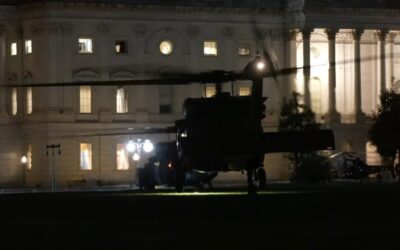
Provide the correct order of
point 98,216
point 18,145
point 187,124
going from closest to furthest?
point 98,216 < point 187,124 < point 18,145

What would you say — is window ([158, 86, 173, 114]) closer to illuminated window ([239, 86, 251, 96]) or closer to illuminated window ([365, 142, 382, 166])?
illuminated window ([239, 86, 251, 96])

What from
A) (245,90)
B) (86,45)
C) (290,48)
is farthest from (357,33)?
(86,45)

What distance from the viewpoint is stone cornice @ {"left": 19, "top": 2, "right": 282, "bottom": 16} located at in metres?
125

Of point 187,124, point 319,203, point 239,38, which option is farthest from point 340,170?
point 319,203

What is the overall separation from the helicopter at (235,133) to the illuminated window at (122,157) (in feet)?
192

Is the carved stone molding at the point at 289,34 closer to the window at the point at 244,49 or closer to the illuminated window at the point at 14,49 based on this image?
the window at the point at 244,49

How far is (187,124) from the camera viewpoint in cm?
6619

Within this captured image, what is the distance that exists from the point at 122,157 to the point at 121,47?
9.78 m

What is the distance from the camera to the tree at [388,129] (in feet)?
388

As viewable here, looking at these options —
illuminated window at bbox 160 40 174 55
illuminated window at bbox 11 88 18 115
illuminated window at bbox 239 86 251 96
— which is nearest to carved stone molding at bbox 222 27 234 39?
illuminated window at bbox 239 86 251 96

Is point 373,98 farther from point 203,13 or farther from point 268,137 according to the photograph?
point 268,137

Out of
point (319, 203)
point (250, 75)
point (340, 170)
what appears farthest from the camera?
point (340, 170)

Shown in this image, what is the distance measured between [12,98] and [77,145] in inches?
310

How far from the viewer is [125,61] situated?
126438 millimetres
